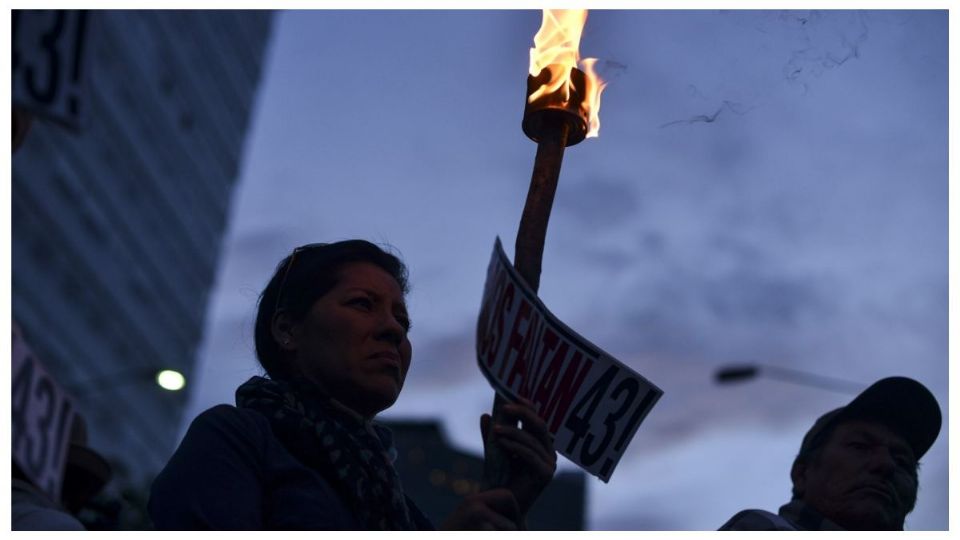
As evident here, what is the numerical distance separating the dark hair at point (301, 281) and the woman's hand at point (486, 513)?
2.94ft

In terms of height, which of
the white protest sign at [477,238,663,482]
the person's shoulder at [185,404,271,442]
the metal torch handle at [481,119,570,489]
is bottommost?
the person's shoulder at [185,404,271,442]

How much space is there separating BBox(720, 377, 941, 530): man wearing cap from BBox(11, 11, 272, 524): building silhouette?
67542mm

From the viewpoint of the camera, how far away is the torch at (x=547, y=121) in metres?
4.28

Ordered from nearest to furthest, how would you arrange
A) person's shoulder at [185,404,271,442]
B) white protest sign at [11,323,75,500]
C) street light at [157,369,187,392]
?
1. person's shoulder at [185,404,271,442]
2. white protest sign at [11,323,75,500]
3. street light at [157,369,187,392]

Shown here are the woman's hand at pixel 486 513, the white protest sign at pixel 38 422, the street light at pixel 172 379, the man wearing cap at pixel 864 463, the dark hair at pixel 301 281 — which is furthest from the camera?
the street light at pixel 172 379

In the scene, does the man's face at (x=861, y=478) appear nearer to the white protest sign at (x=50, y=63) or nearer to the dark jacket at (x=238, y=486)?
the dark jacket at (x=238, y=486)

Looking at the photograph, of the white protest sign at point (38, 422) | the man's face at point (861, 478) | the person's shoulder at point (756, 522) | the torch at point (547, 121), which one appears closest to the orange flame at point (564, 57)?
the torch at point (547, 121)

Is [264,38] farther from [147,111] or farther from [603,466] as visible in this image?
[603,466]

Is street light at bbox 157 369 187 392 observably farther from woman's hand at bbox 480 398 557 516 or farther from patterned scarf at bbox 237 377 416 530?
woman's hand at bbox 480 398 557 516

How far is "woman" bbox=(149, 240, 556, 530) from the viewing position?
3932 millimetres

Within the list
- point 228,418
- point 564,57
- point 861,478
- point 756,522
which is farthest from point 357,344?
point 861,478

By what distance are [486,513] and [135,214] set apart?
3439 inches

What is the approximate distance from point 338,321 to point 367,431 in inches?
12.4

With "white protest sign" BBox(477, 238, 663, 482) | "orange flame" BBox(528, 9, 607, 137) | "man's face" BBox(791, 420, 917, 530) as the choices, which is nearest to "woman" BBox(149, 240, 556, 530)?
"white protest sign" BBox(477, 238, 663, 482)
